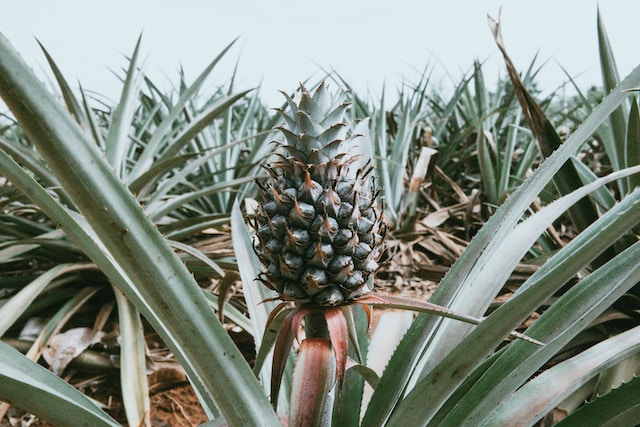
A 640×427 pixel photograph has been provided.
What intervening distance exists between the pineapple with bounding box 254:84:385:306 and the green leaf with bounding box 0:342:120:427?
0.81ft

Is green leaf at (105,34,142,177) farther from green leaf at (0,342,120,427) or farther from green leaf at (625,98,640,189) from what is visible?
green leaf at (625,98,640,189)

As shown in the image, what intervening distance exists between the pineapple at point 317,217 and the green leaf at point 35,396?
0.81ft

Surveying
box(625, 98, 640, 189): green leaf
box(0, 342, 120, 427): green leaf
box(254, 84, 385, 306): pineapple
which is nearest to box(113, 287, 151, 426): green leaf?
box(0, 342, 120, 427): green leaf

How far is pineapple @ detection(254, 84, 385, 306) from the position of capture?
0.58 meters

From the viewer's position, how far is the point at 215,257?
63.0 inches

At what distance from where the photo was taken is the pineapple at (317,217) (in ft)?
1.89

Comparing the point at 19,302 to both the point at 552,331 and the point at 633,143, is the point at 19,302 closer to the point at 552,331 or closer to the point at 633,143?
the point at 552,331

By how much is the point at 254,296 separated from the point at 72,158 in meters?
→ 0.47

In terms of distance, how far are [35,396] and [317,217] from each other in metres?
0.34

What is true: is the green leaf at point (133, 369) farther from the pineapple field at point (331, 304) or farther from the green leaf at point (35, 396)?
the green leaf at point (35, 396)

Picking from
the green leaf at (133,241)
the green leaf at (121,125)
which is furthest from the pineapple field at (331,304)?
the green leaf at (121,125)

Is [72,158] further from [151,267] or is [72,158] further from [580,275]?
[580,275]

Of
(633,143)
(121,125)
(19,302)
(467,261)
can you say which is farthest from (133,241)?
(121,125)

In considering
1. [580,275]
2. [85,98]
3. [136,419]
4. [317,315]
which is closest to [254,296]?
[317,315]
